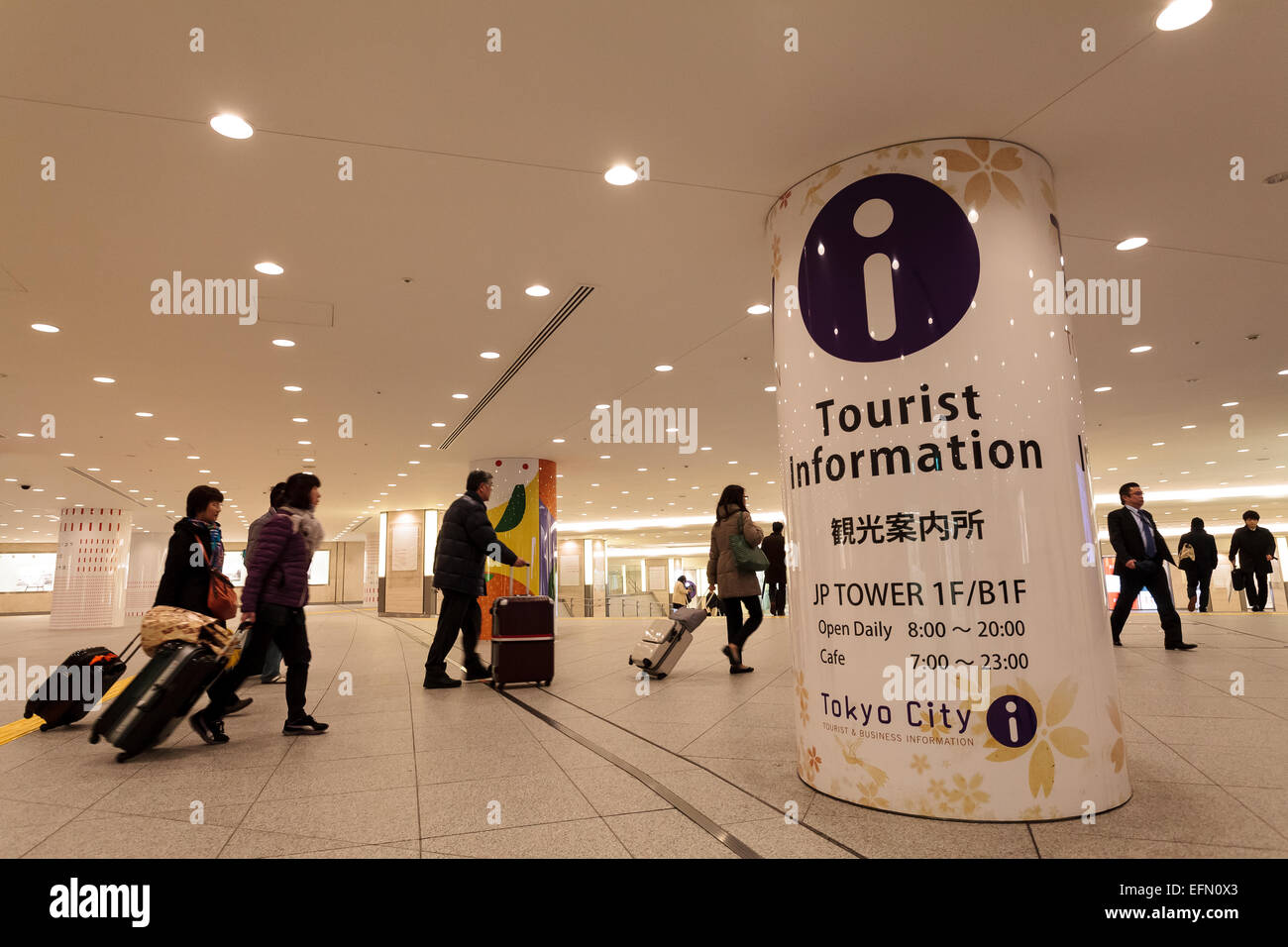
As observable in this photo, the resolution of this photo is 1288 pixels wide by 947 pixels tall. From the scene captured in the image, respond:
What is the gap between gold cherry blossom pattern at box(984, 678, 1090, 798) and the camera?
309cm

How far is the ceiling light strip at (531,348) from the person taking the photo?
6979mm

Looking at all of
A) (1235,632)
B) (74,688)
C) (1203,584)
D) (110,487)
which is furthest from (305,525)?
(110,487)

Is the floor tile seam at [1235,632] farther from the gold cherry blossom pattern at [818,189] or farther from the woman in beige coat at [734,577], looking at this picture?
the gold cherry blossom pattern at [818,189]

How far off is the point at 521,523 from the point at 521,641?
8.75 meters

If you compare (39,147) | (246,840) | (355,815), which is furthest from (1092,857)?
(39,147)

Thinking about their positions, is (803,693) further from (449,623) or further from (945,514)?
(449,623)

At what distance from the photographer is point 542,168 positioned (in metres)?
4.64

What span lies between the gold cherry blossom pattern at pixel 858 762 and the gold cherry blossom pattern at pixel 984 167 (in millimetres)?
2751

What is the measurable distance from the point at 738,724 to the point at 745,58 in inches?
160

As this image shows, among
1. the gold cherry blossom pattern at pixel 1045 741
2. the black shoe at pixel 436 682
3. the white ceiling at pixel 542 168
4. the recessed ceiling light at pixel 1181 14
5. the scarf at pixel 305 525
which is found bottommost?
the black shoe at pixel 436 682

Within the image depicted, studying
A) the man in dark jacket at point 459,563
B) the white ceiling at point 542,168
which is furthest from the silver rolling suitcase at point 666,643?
the white ceiling at point 542,168

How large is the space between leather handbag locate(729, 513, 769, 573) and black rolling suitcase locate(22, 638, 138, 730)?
5.23 metres

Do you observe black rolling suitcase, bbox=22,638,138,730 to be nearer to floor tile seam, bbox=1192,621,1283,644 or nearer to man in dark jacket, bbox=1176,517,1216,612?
floor tile seam, bbox=1192,621,1283,644
